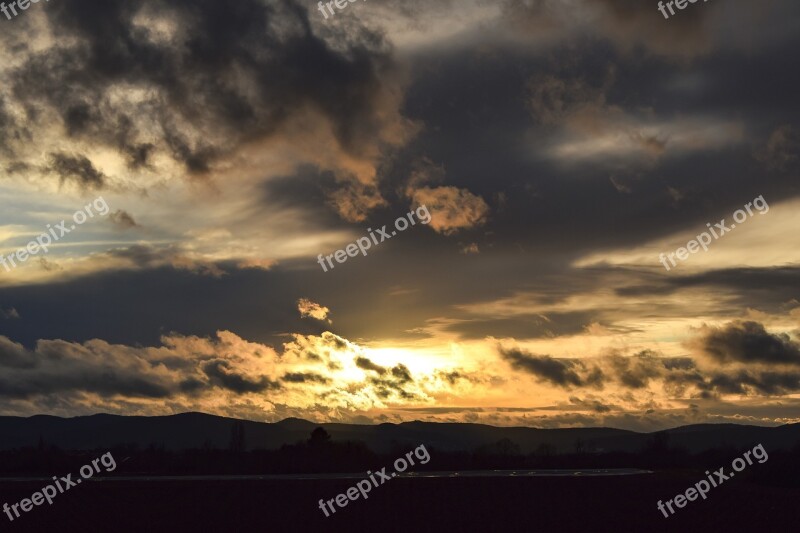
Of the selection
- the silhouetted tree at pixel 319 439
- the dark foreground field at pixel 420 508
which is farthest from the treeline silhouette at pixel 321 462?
the dark foreground field at pixel 420 508

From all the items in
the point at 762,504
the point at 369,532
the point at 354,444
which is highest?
the point at 354,444

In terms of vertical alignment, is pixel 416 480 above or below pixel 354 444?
below

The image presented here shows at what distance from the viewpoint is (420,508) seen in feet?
273

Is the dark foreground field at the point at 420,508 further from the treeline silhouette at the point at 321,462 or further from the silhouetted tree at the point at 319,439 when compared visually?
the silhouetted tree at the point at 319,439

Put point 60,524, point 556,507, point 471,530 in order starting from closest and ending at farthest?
point 471,530, point 60,524, point 556,507

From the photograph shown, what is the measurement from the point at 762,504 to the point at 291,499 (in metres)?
42.7

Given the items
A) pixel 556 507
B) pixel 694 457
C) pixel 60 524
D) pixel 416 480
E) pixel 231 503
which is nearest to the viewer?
pixel 60 524

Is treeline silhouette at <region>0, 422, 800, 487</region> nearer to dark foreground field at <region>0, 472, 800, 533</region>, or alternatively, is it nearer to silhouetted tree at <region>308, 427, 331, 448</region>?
silhouetted tree at <region>308, 427, 331, 448</region>

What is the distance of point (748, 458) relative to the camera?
174625mm

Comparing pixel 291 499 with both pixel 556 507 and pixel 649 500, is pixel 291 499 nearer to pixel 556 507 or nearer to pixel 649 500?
pixel 556 507

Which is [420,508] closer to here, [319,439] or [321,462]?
[321,462]

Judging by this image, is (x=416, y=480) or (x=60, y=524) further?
(x=416, y=480)

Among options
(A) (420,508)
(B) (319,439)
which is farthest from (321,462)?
(A) (420,508)

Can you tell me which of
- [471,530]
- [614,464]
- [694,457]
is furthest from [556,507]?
[694,457]
